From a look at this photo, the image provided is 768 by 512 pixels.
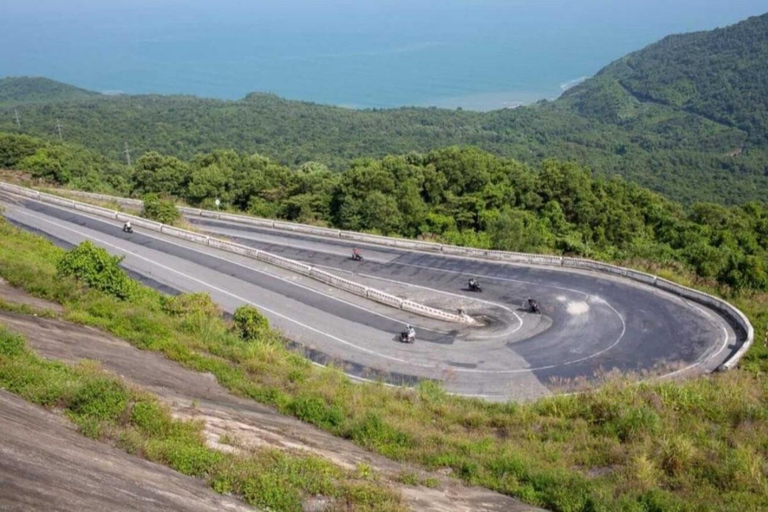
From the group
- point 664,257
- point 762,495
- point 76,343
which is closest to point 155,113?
point 664,257

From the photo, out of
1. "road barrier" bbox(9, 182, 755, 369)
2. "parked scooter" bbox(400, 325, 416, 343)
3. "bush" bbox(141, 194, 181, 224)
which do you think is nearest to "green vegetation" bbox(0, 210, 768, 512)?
"road barrier" bbox(9, 182, 755, 369)

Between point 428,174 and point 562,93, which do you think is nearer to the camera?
point 428,174

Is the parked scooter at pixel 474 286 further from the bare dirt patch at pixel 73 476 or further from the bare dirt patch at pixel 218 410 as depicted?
the bare dirt patch at pixel 73 476

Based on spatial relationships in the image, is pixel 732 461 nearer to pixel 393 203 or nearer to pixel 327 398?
pixel 327 398

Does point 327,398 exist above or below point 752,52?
below

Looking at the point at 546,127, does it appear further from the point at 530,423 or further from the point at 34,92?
the point at 530,423

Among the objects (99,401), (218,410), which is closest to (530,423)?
(218,410)
